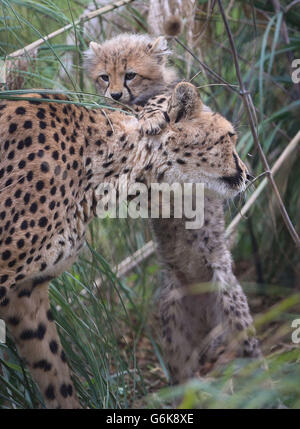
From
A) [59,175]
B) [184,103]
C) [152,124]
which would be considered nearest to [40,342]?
[59,175]

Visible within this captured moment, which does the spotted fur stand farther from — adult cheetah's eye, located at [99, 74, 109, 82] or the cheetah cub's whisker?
the cheetah cub's whisker

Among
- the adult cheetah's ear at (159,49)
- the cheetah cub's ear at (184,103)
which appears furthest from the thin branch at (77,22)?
the cheetah cub's ear at (184,103)

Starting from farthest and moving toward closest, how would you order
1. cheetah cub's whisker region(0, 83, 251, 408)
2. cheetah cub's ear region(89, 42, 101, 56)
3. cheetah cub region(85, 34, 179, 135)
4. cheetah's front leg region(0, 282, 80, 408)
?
cheetah cub's ear region(89, 42, 101, 56) → cheetah cub region(85, 34, 179, 135) → cheetah's front leg region(0, 282, 80, 408) → cheetah cub's whisker region(0, 83, 251, 408)

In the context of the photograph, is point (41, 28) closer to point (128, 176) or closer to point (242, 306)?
point (128, 176)

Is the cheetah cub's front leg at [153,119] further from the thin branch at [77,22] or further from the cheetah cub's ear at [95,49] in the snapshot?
the cheetah cub's ear at [95,49]

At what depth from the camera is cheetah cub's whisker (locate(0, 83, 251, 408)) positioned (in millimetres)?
2207

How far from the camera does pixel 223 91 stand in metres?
4.09

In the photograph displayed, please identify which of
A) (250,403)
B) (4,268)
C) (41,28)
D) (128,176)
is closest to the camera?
(250,403)

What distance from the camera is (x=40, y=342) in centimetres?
244

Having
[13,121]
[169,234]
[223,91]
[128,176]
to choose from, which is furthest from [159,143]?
[223,91]

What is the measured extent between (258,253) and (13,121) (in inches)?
89.7

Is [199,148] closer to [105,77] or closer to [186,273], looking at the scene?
[186,273]

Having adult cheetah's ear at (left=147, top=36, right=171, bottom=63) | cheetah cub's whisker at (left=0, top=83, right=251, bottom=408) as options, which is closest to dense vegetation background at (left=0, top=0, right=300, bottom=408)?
adult cheetah's ear at (left=147, top=36, right=171, bottom=63)

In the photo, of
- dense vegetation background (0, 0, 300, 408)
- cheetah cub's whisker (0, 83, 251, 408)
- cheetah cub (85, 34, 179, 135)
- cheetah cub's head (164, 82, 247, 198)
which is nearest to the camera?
cheetah cub's whisker (0, 83, 251, 408)
